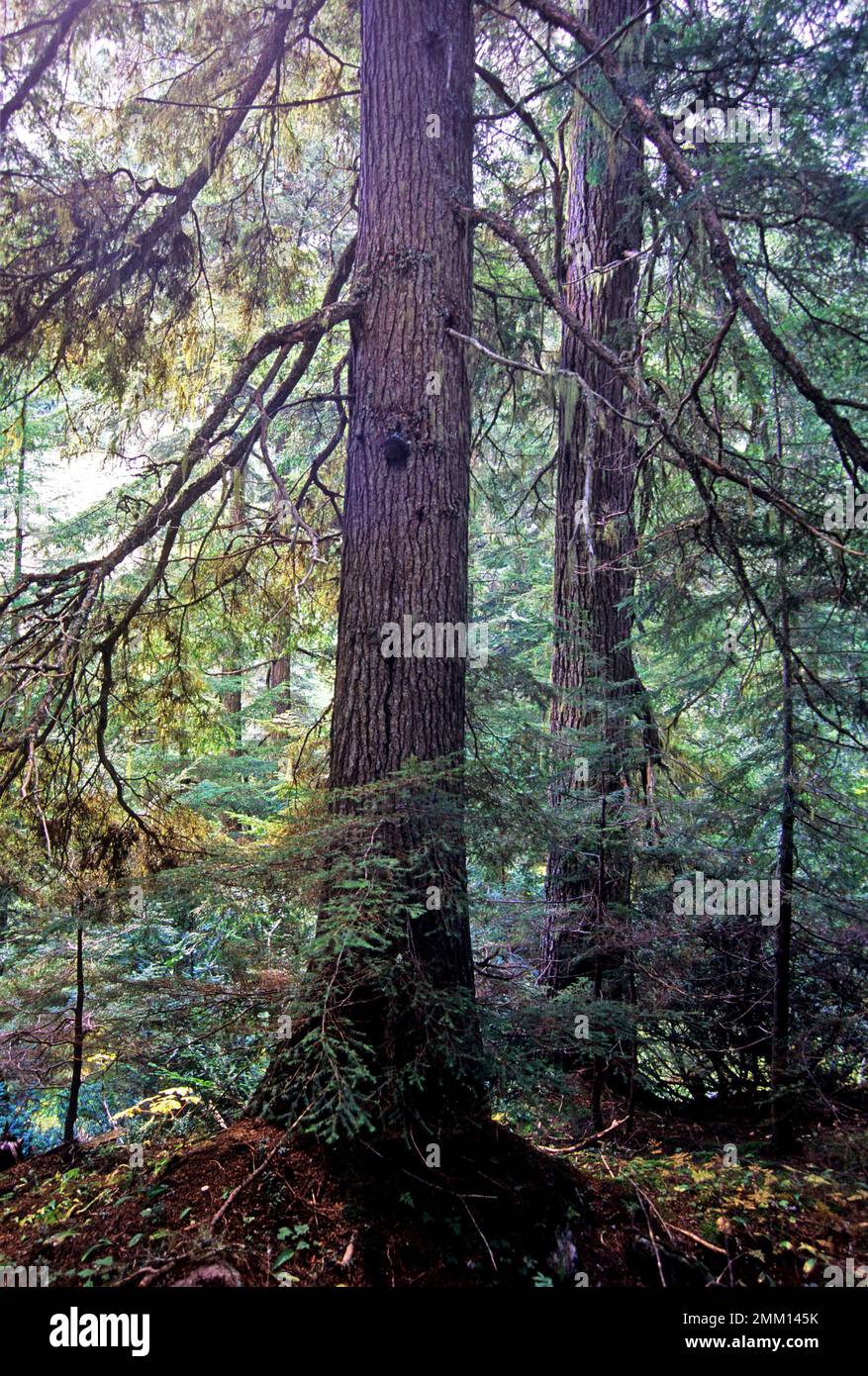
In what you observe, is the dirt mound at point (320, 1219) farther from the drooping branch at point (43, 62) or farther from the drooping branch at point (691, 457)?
the drooping branch at point (43, 62)

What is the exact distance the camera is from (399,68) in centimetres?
431

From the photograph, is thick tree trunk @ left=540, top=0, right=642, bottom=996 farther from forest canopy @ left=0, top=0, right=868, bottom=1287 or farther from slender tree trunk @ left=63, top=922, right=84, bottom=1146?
slender tree trunk @ left=63, top=922, right=84, bottom=1146

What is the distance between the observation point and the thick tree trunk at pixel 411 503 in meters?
3.35

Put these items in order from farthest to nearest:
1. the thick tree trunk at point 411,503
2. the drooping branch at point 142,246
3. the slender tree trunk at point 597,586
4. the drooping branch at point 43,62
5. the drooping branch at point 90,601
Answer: the slender tree trunk at point 597,586, the drooping branch at point 142,246, the drooping branch at point 43,62, the drooping branch at point 90,601, the thick tree trunk at point 411,503

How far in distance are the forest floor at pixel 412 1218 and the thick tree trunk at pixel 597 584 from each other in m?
1.22

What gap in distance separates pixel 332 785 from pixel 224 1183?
5.61ft

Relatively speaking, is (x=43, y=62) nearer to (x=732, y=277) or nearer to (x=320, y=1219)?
(x=732, y=277)

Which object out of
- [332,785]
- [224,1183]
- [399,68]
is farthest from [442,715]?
[399,68]

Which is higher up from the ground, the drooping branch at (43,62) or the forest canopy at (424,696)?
the drooping branch at (43,62)

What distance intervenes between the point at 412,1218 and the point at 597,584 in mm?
4664

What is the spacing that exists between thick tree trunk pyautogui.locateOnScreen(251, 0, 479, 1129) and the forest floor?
11.3 inches

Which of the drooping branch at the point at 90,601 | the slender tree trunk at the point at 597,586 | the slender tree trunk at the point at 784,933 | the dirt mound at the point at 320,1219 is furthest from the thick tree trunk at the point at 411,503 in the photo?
the slender tree trunk at the point at 784,933

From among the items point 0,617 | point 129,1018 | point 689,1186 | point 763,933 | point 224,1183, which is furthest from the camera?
point 763,933

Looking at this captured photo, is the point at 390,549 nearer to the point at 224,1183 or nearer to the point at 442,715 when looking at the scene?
the point at 442,715
